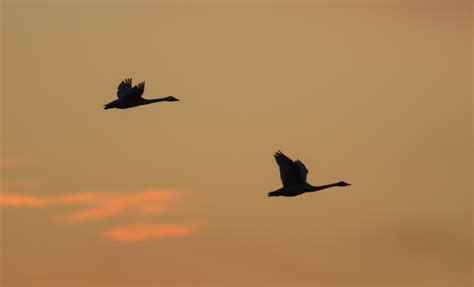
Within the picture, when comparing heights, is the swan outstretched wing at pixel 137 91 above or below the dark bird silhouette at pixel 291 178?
above

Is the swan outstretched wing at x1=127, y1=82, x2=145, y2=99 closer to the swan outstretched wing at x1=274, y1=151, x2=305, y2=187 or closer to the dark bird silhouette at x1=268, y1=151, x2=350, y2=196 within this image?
the dark bird silhouette at x1=268, y1=151, x2=350, y2=196

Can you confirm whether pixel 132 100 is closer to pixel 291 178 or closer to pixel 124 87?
pixel 124 87

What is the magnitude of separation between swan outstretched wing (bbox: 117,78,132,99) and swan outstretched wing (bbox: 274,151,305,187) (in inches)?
510

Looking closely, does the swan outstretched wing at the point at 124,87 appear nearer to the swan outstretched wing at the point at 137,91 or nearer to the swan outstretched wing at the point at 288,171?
the swan outstretched wing at the point at 137,91

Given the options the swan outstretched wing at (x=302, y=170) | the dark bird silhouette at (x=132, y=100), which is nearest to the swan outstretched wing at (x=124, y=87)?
the dark bird silhouette at (x=132, y=100)

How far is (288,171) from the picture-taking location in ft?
171

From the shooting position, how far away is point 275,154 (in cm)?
5066

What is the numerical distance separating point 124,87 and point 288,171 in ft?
48.7

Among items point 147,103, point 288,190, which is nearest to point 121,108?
point 147,103

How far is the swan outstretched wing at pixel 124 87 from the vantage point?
6261 centimetres

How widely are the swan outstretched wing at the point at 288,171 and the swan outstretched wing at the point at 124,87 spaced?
42.5 ft

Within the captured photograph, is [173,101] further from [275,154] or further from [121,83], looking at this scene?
[275,154]

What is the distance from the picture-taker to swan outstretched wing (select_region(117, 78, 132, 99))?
62606mm

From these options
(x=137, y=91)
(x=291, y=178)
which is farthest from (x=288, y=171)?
(x=137, y=91)
